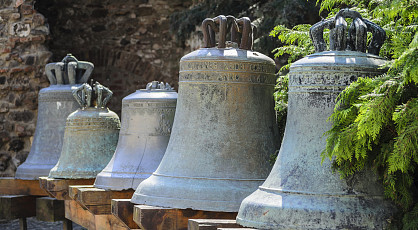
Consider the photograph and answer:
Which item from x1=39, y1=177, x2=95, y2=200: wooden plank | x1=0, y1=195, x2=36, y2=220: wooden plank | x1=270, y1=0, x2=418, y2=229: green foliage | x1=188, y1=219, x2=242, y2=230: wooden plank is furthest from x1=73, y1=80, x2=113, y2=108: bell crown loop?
x1=270, y1=0, x2=418, y2=229: green foliage

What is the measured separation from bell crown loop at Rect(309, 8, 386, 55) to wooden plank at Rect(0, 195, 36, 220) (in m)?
3.74

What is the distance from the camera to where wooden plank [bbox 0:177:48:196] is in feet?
18.7

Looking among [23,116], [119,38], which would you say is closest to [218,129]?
[23,116]

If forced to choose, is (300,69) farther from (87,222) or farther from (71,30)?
(71,30)

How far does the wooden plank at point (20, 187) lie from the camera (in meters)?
5.70

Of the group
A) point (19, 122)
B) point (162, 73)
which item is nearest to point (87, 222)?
point (19, 122)

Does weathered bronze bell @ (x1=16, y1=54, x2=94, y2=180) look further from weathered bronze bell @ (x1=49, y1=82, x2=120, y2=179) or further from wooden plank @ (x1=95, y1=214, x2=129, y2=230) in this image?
wooden plank @ (x1=95, y1=214, x2=129, y2=230)

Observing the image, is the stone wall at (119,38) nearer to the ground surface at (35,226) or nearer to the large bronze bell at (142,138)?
the ground surface at (35,226)

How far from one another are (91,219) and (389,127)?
258 cm

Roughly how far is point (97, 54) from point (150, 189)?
23.0ft

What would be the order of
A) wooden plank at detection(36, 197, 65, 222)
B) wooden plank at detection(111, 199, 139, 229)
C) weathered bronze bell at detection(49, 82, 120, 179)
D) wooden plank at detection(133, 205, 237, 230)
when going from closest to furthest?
wooden plank at detection(133, 205, 237, 230) < wooden plank at detection(111, 199, 139, 229) < weathered bronze bell at detection(49, 82, 120, 179) < wooden plank at detection(36, 197, 65, 222)

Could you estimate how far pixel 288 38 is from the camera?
12.0 ft

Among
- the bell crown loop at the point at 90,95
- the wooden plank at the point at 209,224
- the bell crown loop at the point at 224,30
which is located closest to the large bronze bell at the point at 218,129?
the bell crown loop at the point at 224,30

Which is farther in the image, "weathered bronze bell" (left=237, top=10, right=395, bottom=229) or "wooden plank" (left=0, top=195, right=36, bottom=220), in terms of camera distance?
"wooden plank" (left=0, top=195, right=36, bottom=220)
